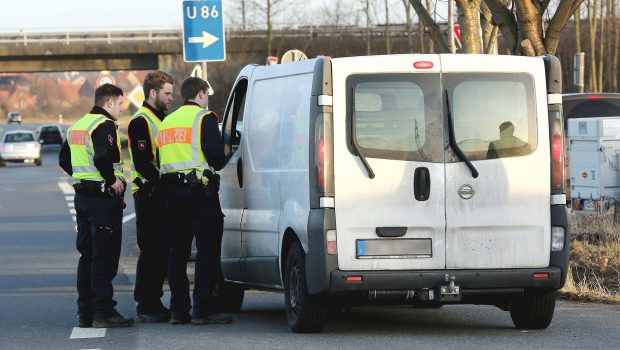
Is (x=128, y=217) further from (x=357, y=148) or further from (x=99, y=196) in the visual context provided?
(x=357, y=148)

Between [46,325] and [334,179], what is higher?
[334,179]

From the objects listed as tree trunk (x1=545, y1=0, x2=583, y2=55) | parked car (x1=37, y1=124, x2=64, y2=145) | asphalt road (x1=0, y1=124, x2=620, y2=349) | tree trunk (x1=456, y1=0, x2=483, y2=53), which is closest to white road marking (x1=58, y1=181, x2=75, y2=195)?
tree trunk (x1=456, y1=0, x2=483, y2=53)

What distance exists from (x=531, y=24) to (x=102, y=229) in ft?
18.4

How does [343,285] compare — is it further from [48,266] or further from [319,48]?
[319,48]

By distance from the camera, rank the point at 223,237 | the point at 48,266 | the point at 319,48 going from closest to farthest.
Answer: the point at 223,237, the point at 48,266, the point at 319,48

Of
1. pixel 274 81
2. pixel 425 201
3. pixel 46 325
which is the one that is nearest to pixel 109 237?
pixel 46 325

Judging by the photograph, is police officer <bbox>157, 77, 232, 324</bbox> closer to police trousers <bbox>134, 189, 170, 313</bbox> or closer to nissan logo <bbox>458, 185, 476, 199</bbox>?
police trousers <bbox>134, 189, 170, 313</bbox>

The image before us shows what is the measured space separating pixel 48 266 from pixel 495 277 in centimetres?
812

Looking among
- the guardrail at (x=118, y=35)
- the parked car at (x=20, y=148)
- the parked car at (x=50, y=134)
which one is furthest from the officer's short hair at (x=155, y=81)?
the parked car at (x=50, y=134)

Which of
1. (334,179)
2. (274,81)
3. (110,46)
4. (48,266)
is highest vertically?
(110,46)

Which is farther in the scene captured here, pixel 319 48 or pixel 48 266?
pixel 319 48

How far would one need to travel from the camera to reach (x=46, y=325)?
10.5m

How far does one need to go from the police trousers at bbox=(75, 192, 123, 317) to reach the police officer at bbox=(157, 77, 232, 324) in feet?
1.33

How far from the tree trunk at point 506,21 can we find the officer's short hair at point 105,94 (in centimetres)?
518
